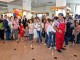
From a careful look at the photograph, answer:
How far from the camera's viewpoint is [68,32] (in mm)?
7031

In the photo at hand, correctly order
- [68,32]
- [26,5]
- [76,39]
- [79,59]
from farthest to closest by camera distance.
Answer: [26,5], [76,39], [68,32], [79,59]

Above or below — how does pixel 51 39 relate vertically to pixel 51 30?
below

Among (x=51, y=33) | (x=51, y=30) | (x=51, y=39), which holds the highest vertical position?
(x=51, y=30)

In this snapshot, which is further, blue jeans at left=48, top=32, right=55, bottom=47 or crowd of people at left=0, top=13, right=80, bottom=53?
blue jeans at left=48, top=32, right=55, bottom=47

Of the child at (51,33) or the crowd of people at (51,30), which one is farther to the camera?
the child at (51,33)

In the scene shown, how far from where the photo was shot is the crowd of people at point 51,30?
5.89m

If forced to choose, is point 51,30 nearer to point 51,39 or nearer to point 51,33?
point 51,33

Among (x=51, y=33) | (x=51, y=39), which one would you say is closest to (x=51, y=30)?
(x=51, y=33)

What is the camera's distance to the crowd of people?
589 cm

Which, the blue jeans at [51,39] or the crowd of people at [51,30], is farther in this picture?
the blue jeans at [51,39]

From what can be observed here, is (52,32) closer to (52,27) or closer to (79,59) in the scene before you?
(52,27)

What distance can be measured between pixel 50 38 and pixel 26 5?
10076mm

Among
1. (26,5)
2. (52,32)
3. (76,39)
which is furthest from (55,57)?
(26,5)

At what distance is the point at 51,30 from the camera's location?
20.9 feet
